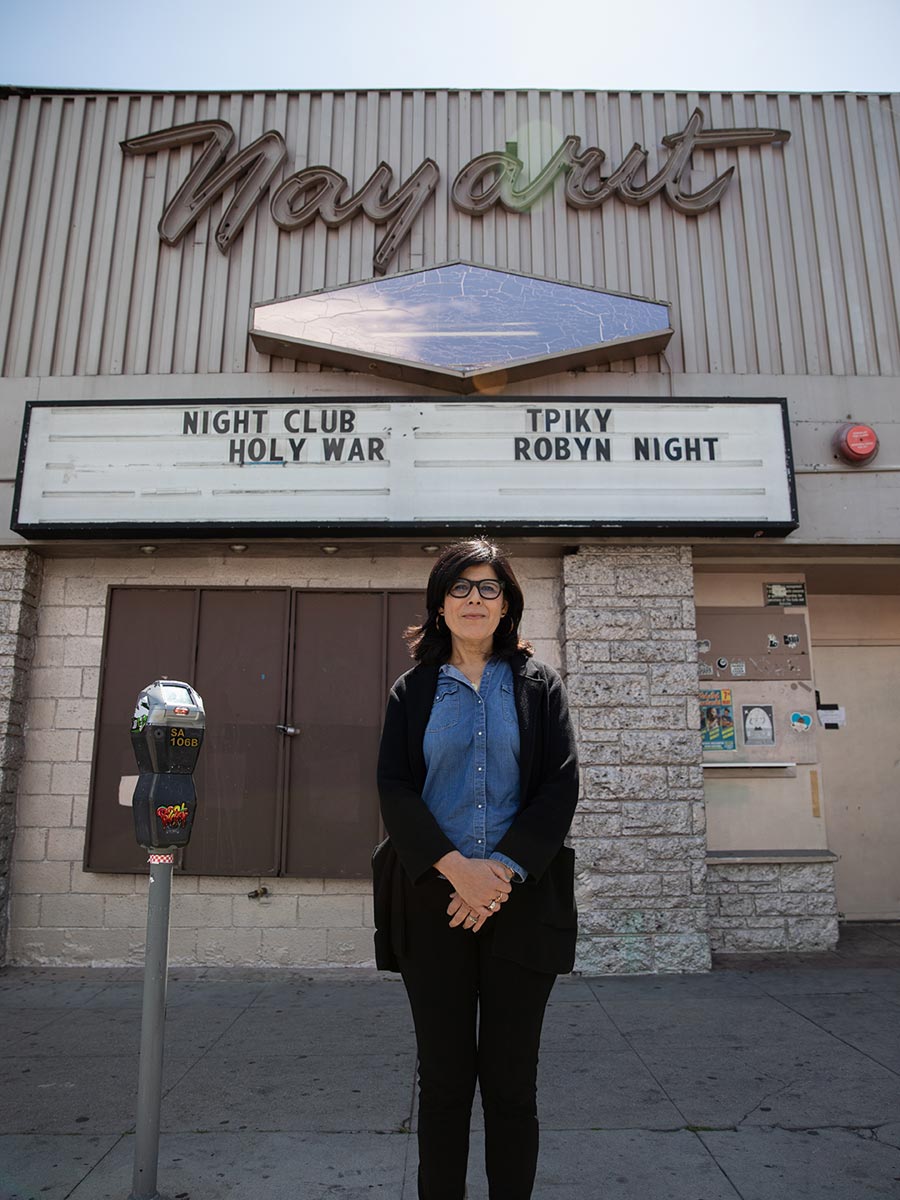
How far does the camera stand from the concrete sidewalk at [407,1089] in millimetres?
2619

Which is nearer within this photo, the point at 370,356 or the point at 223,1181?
the point at 223,1181

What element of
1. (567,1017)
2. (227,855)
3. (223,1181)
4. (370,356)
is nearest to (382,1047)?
(567,1017)

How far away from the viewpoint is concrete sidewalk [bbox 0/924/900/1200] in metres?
2.62

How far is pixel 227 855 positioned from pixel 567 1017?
8.06ft

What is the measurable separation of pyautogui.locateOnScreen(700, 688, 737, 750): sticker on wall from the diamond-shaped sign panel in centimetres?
262

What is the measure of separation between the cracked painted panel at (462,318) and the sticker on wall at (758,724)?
2888 millimetres

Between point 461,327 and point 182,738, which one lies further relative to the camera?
point 461,327

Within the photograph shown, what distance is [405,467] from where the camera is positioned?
18.1 ft

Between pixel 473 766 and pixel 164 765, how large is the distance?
36.9 inches

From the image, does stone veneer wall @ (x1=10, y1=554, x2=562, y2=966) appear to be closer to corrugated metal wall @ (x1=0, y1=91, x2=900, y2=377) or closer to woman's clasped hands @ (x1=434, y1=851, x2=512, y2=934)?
corrugated metal wall @ (x1=0, y1=91, x2=900, y2=377)

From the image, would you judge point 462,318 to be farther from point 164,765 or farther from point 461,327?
point 164,765

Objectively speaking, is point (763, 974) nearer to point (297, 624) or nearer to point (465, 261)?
point (297, 624)

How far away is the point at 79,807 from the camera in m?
5.60

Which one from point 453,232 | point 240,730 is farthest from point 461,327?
point 240,730
